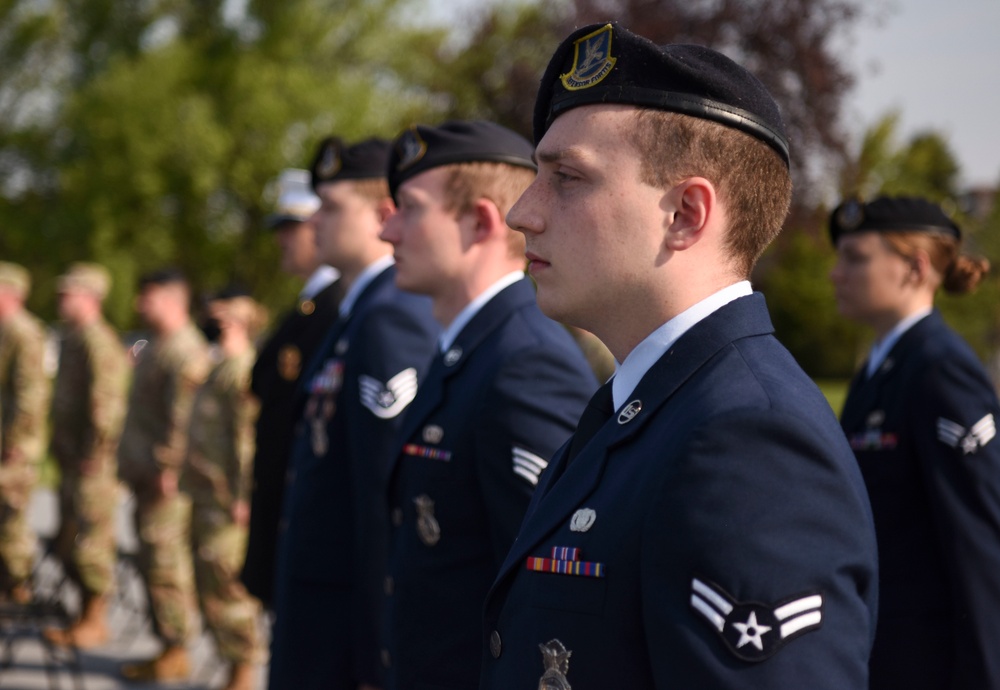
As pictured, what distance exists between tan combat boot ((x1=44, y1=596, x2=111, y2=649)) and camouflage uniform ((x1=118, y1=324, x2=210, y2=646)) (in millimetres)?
671

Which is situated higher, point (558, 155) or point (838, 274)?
point (838, 274)

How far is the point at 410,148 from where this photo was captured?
127 inches

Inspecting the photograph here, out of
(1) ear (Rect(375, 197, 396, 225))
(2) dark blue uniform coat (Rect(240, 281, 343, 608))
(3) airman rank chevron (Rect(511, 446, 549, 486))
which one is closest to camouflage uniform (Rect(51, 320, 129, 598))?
(2) dark blue uniform coat (Rect(240, 281, 343, 608))

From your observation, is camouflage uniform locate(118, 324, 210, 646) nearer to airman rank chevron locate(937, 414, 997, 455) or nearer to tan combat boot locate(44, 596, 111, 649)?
tan combat boot locate(44, 596, 111, 649)

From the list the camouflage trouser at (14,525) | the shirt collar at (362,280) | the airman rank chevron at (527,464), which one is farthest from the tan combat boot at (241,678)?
the airman rank chevron at (527,464)

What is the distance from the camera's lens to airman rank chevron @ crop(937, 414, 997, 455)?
3086 mm

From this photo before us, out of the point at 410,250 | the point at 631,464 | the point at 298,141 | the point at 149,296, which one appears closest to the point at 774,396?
the point at 631,464

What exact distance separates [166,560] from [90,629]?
3.03ft

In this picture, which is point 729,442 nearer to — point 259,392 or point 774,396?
point 774,396

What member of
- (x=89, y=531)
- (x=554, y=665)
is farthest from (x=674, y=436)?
(x=89, y=531)

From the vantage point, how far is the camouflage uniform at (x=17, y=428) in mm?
8547

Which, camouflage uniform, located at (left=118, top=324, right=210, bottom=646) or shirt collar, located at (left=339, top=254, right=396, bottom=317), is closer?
shirt collar, located at (left=339, top=254, right=396, bottom=317)

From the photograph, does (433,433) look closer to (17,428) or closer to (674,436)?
(674,436)

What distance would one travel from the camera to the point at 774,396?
1.47 metres
